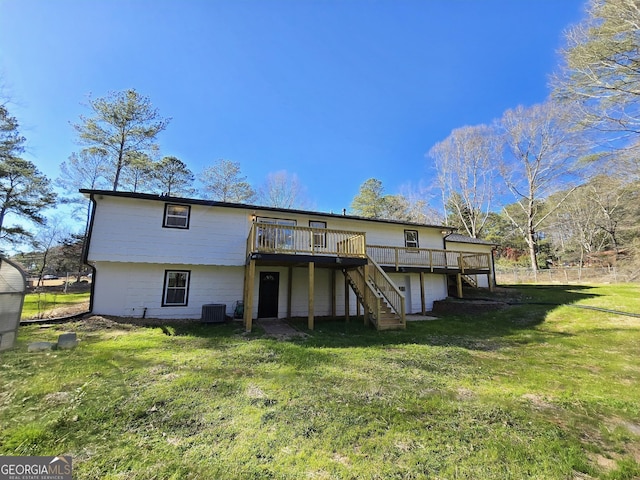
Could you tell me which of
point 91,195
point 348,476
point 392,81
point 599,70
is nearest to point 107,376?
point 348,476

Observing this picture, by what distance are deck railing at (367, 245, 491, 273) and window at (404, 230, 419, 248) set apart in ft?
2.99

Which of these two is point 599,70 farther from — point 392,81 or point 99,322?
point 99,322

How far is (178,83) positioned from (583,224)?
41.8 m

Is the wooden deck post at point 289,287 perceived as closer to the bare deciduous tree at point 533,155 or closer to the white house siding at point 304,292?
the white house siding at point 304,292

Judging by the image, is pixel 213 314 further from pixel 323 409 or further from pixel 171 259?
pixel 323 409

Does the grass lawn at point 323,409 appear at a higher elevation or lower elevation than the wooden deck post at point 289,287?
lower

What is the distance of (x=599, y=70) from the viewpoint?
38.1ft

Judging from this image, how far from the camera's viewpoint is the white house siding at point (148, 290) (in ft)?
34.1

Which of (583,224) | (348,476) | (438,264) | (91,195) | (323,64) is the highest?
(323,64)

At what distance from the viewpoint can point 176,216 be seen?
11.1 m

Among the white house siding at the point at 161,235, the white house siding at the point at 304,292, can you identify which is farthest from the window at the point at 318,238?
the white house siding at the point at 161,235

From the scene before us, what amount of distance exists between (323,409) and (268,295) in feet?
28.2

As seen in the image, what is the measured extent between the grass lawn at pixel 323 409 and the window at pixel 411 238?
840 cm

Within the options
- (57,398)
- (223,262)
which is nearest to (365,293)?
(223,262)
